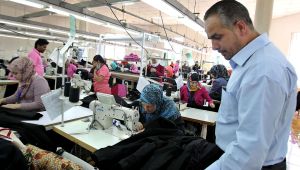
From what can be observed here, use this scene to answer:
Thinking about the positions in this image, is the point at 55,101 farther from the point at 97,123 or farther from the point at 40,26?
the point at 40,26

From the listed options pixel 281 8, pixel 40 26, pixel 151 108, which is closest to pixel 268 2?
pixel 151 108

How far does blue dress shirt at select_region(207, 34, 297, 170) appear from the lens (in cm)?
83

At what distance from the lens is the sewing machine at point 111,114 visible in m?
2.16

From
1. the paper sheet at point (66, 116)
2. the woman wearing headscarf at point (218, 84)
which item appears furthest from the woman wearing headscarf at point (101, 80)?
the woman wearing headscarf at point (218, 84)

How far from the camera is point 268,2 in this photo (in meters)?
4.82

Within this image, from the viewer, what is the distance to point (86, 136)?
214 cm

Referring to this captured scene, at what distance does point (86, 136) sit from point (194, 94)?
8.26 feet

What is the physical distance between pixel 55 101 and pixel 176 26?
13.4 metres

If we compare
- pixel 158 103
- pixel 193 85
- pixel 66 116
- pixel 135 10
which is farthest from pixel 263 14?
pixel 135 10

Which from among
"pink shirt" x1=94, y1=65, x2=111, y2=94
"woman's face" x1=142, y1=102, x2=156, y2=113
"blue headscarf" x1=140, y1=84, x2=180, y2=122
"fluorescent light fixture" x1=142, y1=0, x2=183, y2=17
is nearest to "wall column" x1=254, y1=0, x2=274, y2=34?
"fluorescent light fixture" x1=142, y1=0, x2=183, y2=17

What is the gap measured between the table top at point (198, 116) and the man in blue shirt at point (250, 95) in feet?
6.91

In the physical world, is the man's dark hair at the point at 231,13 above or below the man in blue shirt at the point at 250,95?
A: above

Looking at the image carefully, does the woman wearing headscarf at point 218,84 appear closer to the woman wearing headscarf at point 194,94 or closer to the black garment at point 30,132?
the woman wearing headscarf at point 194,94

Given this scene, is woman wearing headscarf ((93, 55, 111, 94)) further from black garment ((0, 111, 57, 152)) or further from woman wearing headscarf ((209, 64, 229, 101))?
black garment ((0, 111, 57, 152))
